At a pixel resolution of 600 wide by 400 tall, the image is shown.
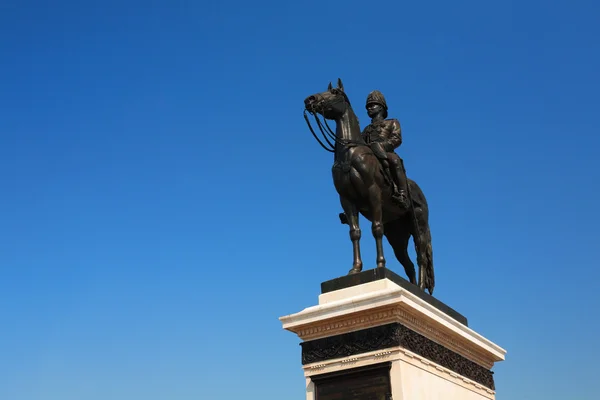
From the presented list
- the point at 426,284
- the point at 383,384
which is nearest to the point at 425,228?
the point at 426,284

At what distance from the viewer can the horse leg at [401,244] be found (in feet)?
49.5

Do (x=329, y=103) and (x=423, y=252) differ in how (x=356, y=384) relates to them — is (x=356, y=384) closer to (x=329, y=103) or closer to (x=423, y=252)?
(x=423, y=252)

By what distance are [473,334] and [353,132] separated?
4252 millimetres

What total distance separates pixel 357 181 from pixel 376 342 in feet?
9.33

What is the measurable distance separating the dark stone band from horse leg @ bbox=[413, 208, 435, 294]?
212 centimetres

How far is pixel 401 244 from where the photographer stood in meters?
15.2

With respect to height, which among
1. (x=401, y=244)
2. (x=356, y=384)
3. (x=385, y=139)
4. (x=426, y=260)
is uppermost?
(x=385, y=139)

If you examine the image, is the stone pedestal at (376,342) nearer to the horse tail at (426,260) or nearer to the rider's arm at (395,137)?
the horse tail at (426,260)

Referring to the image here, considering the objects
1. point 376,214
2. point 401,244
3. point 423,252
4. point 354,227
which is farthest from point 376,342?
point 401,244

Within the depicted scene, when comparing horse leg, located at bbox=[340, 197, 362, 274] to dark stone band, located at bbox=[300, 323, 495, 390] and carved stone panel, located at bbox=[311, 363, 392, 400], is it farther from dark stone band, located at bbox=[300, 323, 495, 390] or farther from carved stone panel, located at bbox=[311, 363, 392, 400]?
carved stone panel, located at bbox=[311, 363, 392, 400]

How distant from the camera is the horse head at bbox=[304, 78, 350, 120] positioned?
13508 millimetres

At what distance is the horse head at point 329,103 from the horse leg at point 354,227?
156 centimetres

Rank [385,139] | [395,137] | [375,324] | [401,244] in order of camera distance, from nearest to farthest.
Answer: [375,324]
[385,139]
[395,137]
[401,244]

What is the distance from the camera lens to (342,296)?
12.4m
